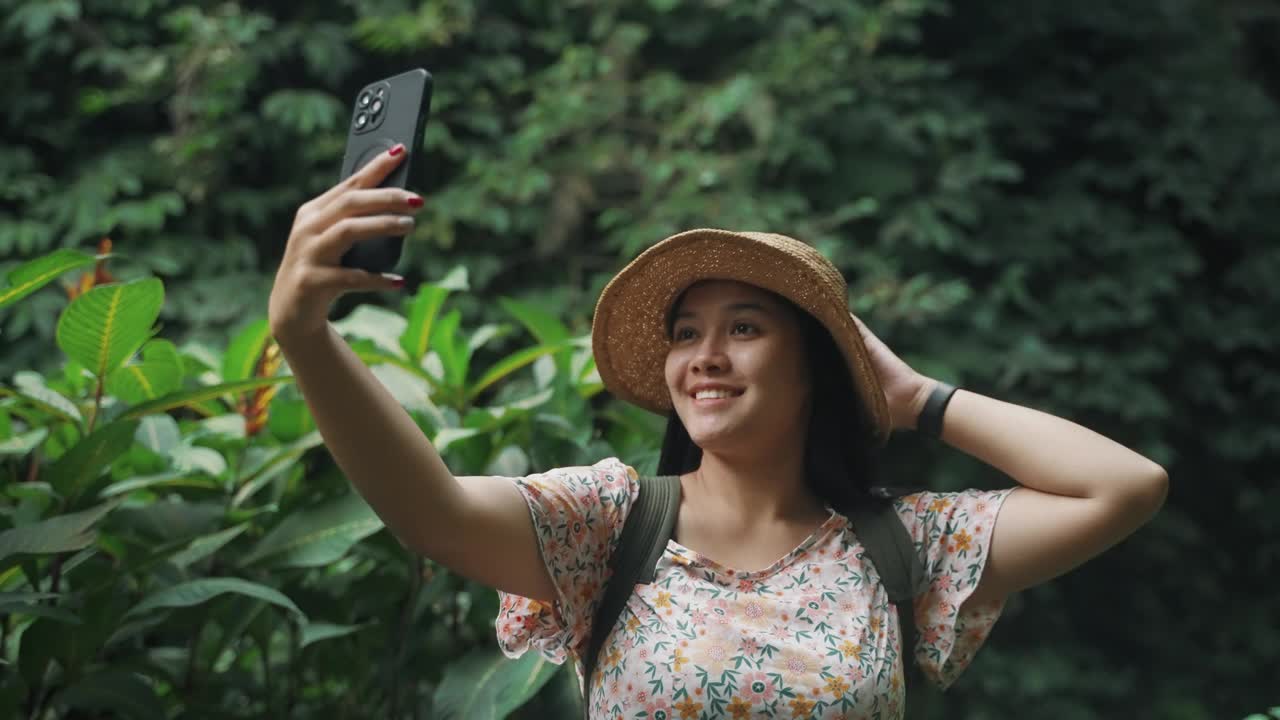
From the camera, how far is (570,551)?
141 centimetres

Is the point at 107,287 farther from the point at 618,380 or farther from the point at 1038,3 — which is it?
the point at 1038,3

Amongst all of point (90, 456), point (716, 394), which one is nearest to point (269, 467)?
point (90, 456)

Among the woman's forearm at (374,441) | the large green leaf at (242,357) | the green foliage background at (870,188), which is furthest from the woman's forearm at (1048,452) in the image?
the green foliage background at (870,188)

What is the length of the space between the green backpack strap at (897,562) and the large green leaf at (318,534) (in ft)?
2.37

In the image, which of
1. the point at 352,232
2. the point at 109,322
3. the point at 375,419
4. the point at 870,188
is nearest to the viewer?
the point at 352,232

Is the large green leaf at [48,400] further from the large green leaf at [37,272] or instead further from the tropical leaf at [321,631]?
the tropical leaf at [321,631]

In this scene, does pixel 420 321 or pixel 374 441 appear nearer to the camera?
pixel 374 441

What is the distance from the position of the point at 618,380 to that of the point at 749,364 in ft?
→ 0.96

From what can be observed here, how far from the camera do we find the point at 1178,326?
16.5ft

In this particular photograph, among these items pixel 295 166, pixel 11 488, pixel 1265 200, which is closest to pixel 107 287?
pixel 11 488

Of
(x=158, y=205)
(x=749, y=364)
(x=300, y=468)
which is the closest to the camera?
(x=749, y=364)

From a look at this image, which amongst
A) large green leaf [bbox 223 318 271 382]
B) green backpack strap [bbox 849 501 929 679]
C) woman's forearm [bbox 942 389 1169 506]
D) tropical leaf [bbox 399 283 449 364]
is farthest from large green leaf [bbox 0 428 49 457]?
woman's forearm [bbox 942 389 1169 506]

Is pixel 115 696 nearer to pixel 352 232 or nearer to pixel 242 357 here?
pixel 242 357

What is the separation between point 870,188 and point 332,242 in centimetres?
349
